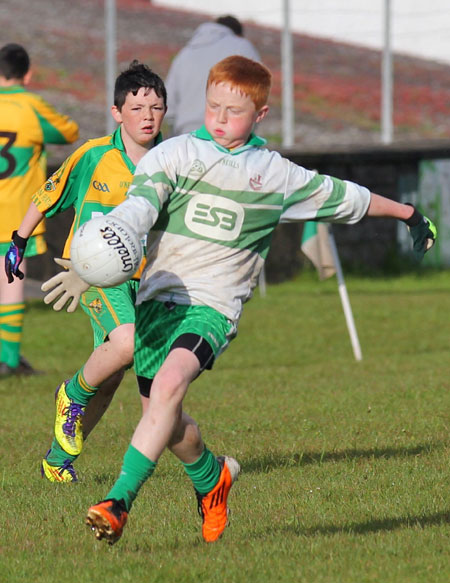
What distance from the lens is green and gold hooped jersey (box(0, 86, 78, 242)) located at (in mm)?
10219

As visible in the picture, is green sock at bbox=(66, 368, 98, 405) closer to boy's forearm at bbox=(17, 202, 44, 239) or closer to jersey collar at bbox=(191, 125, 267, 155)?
boy's forearm at bbox=(17, 202, 44, 239)

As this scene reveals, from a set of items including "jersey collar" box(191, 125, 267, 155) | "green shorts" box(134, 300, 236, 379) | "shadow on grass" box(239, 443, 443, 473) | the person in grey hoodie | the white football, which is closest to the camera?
the white football

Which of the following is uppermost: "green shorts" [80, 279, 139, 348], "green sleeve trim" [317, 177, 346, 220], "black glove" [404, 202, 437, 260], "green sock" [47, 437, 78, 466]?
"green sleeve trim" [317, 177, 346, 220]

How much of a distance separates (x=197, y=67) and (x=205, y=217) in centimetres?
918

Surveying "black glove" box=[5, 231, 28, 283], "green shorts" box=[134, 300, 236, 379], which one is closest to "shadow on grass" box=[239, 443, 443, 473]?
"black glove" box=[5, 231, 28, 283]

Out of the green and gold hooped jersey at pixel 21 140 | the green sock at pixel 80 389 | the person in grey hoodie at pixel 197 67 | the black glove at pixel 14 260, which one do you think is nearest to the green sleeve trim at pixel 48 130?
the green and gold hooped jersey at pixel 21 140

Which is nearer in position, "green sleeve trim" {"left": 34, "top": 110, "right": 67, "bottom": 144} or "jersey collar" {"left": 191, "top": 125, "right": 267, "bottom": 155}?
"jersey collar" {"left": 191, "top": 125, "right": 267, "bottom": 155}

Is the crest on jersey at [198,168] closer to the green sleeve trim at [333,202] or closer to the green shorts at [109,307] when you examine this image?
the green sleeve trim at [333,202]

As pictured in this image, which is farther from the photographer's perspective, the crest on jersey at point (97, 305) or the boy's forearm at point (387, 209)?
the crest on jersey at point (97, 305)

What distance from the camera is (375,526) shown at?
5.07 meters

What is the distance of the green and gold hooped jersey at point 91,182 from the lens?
6285 mm

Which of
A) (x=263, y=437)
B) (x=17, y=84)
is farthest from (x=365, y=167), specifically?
(x=263, y=437)

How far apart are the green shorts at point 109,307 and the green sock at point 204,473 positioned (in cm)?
119

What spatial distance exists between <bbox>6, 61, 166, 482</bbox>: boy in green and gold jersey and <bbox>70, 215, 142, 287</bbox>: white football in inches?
58.9
